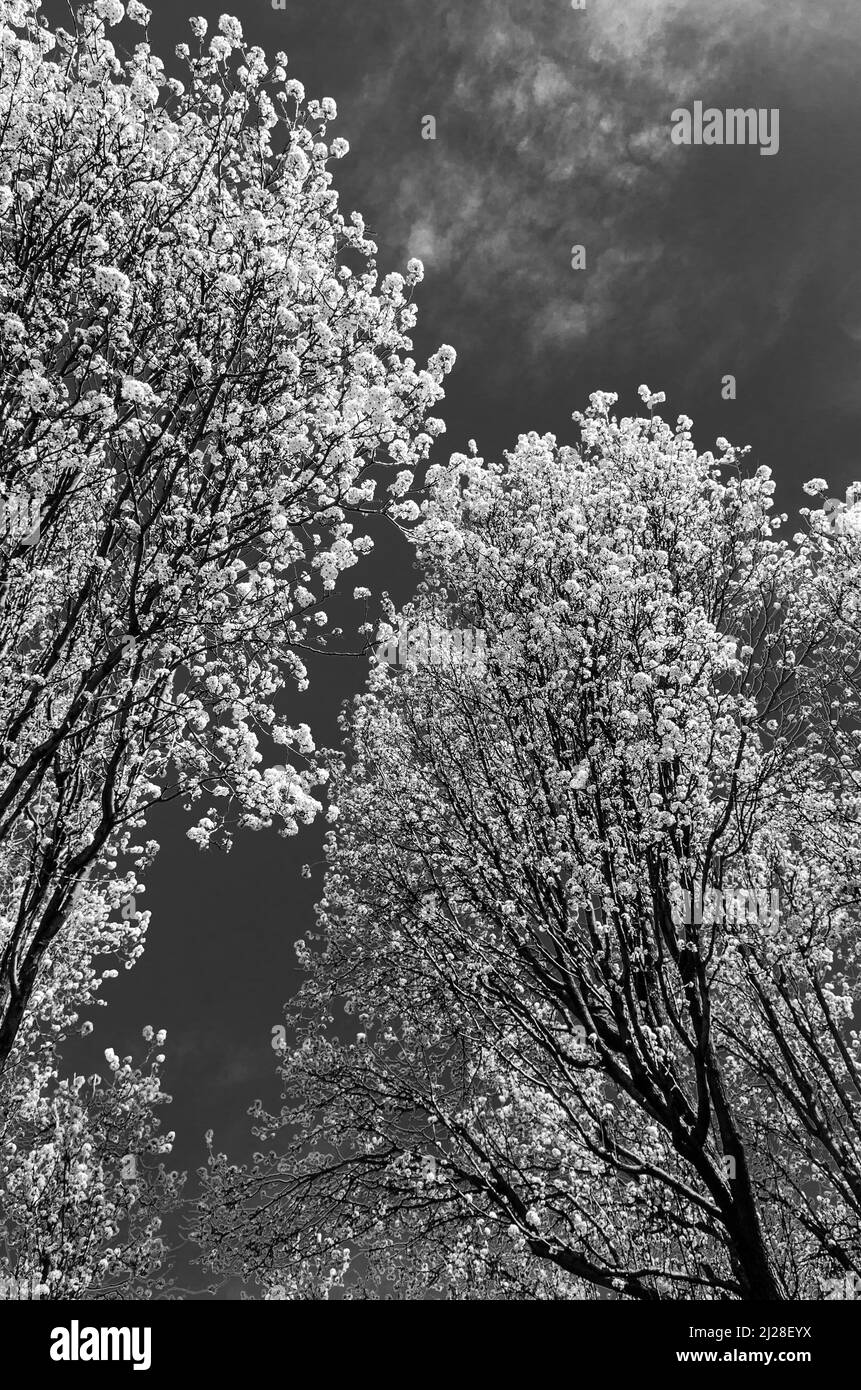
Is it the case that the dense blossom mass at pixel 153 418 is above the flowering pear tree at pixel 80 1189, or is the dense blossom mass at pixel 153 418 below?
above

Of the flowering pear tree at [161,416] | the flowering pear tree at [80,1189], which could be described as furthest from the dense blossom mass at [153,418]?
the flowering pear tree at [80,1189]

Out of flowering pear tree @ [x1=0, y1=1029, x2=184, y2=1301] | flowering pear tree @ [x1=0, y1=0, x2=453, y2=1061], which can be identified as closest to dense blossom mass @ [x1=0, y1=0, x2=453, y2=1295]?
flowering pear tree @ [x1=0, y1=0, x2=453, y2=1061]

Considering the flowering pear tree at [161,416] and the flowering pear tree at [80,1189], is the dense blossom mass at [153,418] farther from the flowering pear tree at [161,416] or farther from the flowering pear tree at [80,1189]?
the flowering pear tree at [80,1189]

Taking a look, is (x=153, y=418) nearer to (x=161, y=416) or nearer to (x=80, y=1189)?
(x=161, y=416)

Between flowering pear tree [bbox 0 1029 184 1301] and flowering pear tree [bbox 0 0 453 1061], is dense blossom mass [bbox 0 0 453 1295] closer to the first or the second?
→ flowering pear tree [bbox 0 0 453 1061]

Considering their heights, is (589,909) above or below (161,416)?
below

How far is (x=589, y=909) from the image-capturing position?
432 inches

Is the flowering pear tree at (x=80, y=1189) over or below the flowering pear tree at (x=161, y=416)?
below

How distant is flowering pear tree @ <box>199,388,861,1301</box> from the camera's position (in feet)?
32.9

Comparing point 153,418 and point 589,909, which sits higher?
point 153,418

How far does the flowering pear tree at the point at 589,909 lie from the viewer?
10039mm

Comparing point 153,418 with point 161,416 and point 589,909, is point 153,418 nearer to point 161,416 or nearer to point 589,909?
point 161,416

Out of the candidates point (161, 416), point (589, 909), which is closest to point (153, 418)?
point (161, 416)
